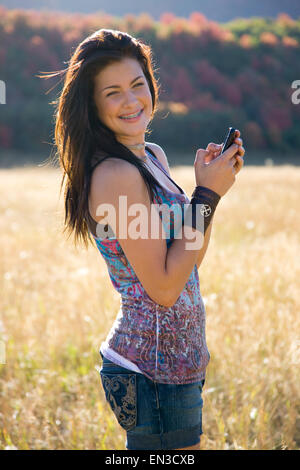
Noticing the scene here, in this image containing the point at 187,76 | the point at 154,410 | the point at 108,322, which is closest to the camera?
the point at 154,410

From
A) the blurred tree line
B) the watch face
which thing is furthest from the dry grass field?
the blurred tree line

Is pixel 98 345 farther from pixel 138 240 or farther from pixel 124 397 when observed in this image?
pixel 138 240

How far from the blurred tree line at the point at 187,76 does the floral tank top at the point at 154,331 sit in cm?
2568

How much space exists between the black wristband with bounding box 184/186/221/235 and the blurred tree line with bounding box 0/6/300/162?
25662 mm

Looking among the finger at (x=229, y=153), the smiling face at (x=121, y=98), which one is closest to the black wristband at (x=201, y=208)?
the finger at (x=229, y=153)

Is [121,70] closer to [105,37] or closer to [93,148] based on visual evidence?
[105,37]

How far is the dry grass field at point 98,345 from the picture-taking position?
2.60 meters

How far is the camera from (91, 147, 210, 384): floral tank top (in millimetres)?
1657

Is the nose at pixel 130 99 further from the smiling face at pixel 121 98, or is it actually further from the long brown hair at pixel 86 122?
the long brown hair at pixel 86 122

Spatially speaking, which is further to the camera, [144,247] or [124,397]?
[124,397]

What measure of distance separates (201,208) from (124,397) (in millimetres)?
664

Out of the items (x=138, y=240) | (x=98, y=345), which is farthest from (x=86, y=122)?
(x=98, y=345)

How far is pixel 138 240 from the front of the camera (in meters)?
1.53

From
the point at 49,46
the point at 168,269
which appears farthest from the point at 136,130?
the point at 49,46
